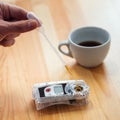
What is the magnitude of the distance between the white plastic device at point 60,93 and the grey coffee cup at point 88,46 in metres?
0.09

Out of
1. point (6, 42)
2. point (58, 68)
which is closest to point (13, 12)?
point (6, 42)

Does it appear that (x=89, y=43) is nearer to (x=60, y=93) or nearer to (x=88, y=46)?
(x=88, y=46)

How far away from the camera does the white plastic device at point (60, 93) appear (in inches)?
29.9

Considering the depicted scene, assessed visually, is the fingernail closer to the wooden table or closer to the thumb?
the thumb

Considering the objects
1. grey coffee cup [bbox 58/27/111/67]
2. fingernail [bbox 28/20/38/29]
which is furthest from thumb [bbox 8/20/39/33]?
grey coffee cup [bbox 58/27/111/67]

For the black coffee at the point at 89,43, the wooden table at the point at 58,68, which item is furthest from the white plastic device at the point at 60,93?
the black coffee at the point at 89,43

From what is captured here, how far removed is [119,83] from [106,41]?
126mm

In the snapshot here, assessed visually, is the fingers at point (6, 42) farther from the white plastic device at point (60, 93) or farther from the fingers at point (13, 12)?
the white plastic device at point (60, 93)

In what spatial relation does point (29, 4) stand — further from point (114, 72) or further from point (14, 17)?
point (114, 72)

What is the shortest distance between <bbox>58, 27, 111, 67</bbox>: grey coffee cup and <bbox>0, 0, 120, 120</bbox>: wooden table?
0.10 feet

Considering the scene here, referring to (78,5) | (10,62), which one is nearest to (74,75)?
(10,62)

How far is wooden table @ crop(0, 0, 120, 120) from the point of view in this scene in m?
0.76

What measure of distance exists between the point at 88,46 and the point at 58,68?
0.11 metres

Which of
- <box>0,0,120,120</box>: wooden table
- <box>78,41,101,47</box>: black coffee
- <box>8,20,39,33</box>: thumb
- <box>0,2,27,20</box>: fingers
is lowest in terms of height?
<box>0,0,120,120</box>: wooden table
